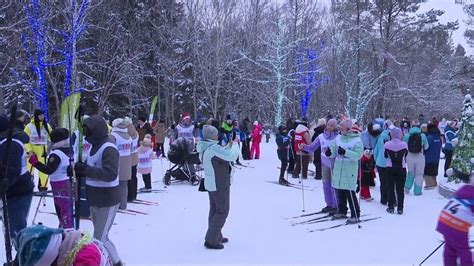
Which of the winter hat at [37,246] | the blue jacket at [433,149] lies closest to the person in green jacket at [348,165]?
the blue jacket at [433,149]

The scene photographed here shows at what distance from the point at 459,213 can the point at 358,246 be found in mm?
2775

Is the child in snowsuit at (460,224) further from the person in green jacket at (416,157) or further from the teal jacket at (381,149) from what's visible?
the person in green jacket at (416,157)

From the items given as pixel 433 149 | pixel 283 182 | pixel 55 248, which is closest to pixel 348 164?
pixel 283 182

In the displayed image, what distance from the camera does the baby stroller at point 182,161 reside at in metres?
11.6

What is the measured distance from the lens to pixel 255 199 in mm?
9867

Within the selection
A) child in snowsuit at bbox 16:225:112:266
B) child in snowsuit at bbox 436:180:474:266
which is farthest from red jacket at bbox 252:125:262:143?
child in snowsuit at bbox 16:225:112:266

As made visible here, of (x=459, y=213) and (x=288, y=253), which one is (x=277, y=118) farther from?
(x=459, y=213)

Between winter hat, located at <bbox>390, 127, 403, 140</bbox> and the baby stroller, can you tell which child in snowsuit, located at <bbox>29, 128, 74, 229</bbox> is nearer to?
the baby stroller

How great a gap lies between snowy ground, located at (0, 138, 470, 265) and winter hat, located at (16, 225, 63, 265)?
3.28m

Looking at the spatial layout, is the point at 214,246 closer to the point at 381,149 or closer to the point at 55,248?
the point at 55,248

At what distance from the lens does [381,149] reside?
31.0ft

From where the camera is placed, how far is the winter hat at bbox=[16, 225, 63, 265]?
2461 millimetres

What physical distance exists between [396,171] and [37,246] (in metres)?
7.48

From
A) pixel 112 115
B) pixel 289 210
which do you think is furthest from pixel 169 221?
pixel 112 115
